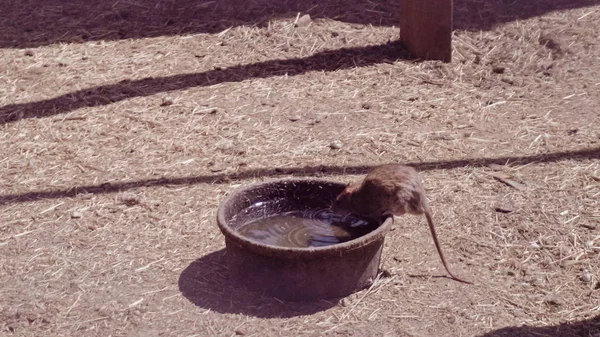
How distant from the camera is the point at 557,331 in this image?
13.5 ft

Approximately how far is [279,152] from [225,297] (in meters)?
1.87

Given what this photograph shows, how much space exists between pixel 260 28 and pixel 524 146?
2.91 meters

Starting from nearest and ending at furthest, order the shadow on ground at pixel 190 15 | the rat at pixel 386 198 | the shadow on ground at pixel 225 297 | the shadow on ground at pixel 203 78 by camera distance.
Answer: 1. the shadow on ground at pixel 225 297
2. the rat at pixel 386 198
3. the shadow on ground at pixel 203 78
4. the shadow on ground at pixel 190 15

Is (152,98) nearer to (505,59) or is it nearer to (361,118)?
(361,118)

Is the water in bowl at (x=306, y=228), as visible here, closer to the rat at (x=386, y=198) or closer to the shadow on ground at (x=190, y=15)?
the rat at (x=386, y=198)

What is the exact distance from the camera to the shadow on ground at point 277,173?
5586mm

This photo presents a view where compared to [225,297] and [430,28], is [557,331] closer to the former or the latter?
[225,297]

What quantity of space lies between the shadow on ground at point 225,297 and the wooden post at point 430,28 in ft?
11.4

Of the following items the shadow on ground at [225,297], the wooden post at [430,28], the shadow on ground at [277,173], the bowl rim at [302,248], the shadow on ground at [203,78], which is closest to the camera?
the bowl rim at [302,248]

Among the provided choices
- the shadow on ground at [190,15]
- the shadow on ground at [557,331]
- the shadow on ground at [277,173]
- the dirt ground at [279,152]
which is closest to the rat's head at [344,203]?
the dirt ground at [279,152]

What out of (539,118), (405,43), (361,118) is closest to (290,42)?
(405,43)

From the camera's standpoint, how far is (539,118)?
259 inches

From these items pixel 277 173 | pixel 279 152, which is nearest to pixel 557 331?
pixel 277 173

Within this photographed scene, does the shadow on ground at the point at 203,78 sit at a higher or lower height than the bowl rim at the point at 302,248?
lower
